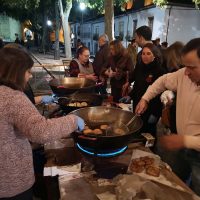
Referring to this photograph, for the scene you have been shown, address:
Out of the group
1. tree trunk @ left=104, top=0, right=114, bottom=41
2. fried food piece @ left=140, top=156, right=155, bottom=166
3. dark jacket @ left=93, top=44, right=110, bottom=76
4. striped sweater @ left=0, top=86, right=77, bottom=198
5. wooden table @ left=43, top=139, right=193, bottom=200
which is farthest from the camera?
tree trunk @ left=104, top=0, right=114, bottom=41

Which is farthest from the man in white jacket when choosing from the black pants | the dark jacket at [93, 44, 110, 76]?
the dark jacket at [93, 44, 110, 76]

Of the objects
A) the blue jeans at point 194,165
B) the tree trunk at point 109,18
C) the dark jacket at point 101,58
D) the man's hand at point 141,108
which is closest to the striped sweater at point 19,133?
the man's hand at point 141,108

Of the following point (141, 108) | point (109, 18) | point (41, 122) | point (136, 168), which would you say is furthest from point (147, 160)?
point (109, 18)

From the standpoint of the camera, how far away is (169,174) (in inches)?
73.7

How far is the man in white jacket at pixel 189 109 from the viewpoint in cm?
175

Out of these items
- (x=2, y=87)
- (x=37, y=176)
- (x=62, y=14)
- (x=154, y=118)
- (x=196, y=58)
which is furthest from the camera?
(x=62, y=14)

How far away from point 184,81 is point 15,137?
1477 millimetres

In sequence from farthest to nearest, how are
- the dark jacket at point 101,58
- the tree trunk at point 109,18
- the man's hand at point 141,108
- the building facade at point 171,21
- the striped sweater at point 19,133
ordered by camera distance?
the building facade at point 171,21, the tree trunk at point 109,18, the dark jacket at point 101,58, the man's hand at point 141,108, the striped sweater at point 19,133

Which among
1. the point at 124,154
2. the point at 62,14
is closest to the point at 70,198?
the point at 124,154

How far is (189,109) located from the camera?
2.03m

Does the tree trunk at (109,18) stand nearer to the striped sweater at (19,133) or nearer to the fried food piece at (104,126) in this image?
the fried food piece at (104,126)

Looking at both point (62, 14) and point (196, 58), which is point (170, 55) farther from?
point (62, 14)

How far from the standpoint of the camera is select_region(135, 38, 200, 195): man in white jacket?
Result: 5.76 feet

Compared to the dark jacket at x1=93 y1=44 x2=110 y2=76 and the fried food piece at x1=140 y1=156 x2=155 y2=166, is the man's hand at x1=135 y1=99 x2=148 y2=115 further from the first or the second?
the dark jacket at x1=93 y1=44 x2=110 y2=76
